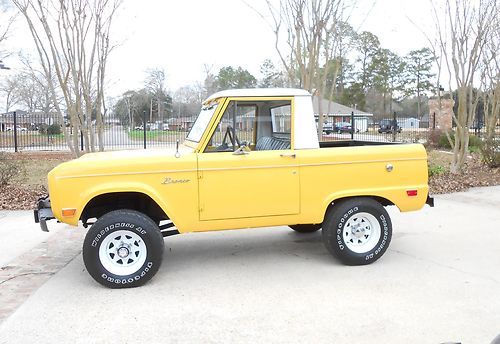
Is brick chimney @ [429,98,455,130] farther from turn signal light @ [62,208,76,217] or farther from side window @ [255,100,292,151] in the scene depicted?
turn signal light @ [62,208,76,217]

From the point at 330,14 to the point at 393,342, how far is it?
7.69m

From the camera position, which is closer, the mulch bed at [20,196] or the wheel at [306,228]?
the wheel at [306,228]

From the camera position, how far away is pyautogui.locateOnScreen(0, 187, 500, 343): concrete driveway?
3836mm

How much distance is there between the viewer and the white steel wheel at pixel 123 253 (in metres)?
4.89

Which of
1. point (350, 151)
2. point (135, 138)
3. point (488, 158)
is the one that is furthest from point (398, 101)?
point (350, 151)

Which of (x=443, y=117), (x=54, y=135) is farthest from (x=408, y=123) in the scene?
(x=54, y=135)

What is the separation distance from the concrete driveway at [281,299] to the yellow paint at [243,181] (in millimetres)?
628

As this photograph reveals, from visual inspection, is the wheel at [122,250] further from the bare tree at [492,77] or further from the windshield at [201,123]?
the bare tree at [492,77]

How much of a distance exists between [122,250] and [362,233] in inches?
102

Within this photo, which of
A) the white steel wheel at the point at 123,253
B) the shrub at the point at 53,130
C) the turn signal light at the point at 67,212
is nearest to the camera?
the turn signal light at the point at 67,212

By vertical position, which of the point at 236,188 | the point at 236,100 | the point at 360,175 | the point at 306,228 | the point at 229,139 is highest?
the point at 236,100

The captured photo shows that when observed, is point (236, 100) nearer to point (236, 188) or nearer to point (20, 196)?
point (236, 188)

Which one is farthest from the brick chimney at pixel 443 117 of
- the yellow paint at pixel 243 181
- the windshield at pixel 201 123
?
the windshield at pixel 201 123

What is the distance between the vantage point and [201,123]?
567 cm
